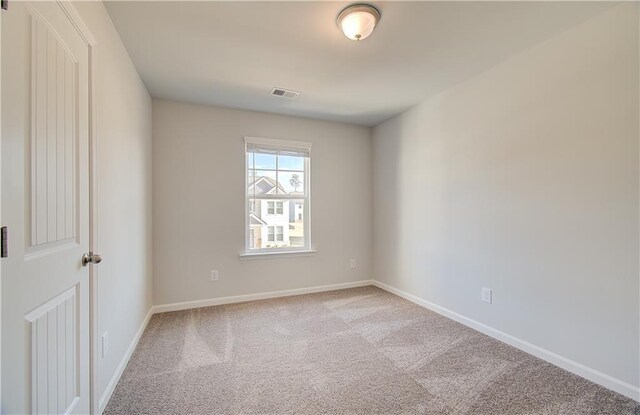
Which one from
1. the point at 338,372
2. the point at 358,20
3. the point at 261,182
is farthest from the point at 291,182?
the point at 338,372

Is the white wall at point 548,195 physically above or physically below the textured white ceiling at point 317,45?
below

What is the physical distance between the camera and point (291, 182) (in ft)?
13.0

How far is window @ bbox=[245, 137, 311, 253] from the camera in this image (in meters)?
3.72

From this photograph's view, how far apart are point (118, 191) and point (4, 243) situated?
1.27 m

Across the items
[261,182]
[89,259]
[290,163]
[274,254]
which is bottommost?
[274,254]

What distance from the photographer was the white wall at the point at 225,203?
3.28 meters

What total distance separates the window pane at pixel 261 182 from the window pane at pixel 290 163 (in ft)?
0.54

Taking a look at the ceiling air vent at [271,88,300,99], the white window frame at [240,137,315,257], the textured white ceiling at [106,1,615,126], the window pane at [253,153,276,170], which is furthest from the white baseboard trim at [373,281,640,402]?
the ceiling air vent at [271,88,300,99]

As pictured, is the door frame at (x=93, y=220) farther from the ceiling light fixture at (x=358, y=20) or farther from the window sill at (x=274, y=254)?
the window sill at (x=274, y=254)

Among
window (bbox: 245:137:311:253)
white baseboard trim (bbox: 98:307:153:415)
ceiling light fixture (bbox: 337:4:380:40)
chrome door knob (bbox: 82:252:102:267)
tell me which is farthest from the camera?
window (bbox: 245:137:311:253)

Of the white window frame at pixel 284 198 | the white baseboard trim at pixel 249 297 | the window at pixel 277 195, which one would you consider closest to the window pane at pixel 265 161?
the window at pixel 277 195

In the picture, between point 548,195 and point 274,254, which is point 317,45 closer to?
point 548,195

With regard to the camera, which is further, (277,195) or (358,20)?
(277,195)

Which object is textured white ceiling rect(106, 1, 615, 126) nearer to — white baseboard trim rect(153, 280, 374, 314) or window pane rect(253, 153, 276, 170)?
window pane rect(253, 153, 276, 170)
